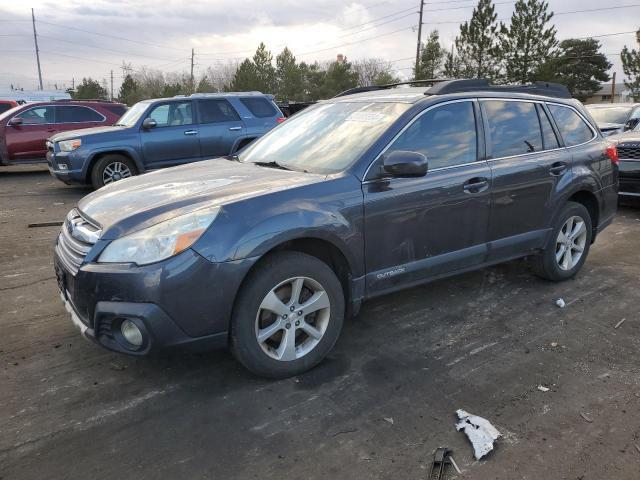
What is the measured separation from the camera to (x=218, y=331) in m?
2.99

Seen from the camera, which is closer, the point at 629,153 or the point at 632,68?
the point at 629,153

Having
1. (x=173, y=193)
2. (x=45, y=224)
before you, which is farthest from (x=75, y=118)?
(x=173, y=193)

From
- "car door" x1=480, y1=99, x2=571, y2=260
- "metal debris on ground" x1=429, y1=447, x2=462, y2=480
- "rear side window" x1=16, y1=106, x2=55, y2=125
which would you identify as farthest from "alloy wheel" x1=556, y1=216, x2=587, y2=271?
"rear side window" x1=16, y1=106, x2=55, y2=125

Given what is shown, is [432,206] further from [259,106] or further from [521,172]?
[259,106]

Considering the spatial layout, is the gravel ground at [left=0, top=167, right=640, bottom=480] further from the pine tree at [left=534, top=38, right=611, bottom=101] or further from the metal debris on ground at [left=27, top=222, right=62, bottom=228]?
the pine tree at [left=534, top=38, right=611, bottom=101]

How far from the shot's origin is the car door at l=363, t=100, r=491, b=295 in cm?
356

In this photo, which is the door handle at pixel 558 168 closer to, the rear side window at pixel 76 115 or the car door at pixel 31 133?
the rear side window at pixel 76 115

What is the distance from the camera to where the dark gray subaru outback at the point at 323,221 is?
9.49 ft

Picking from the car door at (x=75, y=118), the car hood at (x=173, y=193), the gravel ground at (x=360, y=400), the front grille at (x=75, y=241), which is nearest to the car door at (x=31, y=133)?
the car door at (x=75, y=118)

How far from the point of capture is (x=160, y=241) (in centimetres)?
288

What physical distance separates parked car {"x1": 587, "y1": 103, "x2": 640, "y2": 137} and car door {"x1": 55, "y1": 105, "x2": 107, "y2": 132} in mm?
11569

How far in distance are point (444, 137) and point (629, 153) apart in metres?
5.92

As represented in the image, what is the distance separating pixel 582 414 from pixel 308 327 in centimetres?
164

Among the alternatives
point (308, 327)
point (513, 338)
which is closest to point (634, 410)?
point (513, 338)
